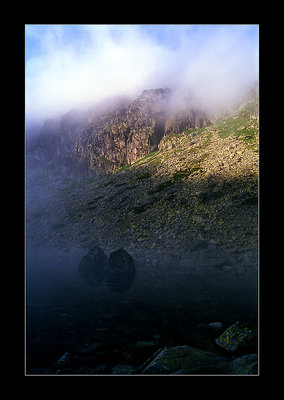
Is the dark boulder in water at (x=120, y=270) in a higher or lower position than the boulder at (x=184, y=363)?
lower

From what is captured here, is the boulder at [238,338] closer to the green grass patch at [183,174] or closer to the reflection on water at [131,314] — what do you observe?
the reflection on water at [131,314]

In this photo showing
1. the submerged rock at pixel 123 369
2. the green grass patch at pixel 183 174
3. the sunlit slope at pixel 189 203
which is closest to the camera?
the submerged rock at pixel 123 369

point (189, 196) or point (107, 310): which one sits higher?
point (189, 196)

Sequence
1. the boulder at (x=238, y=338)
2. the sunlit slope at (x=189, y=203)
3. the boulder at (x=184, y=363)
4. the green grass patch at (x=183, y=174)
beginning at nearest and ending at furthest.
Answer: the boulder at (x=184, y=363), the boulder at (x=238, y=338), the sunlit slope at (x=189, y=203), the green grass patch at (x=183, y=174)

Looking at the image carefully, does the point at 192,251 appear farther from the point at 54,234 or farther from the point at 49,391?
the point at 54,234

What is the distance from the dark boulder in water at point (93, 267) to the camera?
31416 mm

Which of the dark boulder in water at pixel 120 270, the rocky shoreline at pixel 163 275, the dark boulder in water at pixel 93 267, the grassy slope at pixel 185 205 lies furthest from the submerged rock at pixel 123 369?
the grassy slope at pixel 185 205

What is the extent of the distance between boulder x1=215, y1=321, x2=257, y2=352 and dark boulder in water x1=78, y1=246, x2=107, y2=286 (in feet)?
65.2

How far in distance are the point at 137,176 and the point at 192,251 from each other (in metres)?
68.0

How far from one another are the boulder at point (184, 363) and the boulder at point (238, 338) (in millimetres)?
1211

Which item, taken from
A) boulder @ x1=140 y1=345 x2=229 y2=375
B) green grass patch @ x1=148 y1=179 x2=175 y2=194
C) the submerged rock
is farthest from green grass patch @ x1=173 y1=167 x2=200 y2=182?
the submerged rock
